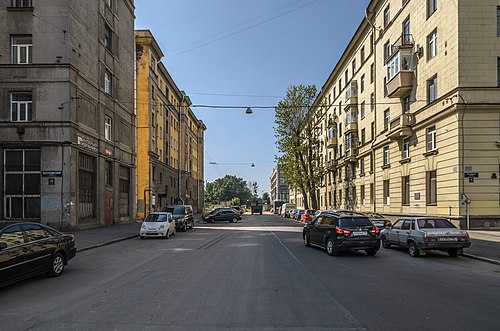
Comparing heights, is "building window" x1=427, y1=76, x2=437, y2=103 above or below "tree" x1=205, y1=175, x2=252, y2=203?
above

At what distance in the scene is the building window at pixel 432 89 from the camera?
26672mm

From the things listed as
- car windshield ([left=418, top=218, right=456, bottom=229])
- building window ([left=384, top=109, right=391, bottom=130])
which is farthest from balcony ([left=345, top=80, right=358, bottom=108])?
car windshield ([left=418, top=218, right=456, bottom=229])

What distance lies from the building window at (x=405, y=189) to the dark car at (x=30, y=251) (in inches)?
1001

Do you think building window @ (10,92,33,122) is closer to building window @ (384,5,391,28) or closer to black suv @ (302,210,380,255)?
black suv @ (302,210,380,255)

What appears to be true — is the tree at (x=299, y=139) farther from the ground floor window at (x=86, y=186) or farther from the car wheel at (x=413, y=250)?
the car wheel at (x=413, y=250)

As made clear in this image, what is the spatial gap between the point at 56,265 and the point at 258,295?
5623mm

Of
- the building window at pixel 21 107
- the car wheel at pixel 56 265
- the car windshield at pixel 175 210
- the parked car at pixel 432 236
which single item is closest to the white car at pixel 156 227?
the car windshield at pixel 175 210

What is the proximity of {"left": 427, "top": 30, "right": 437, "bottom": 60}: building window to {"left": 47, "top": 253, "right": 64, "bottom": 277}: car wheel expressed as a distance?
24040mm

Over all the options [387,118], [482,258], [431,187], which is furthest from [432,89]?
[482,258]

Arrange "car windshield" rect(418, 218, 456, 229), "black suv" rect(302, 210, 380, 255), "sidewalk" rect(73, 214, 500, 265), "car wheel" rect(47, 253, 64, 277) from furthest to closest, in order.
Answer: "car windshield" rect(418, 218, 456, 229)
"black suv" rect(302, 210, 380, 255)
"sidewalk" rect(73, 214, 500, 265)
"car wheel" rect(47, 253, 64, 277)

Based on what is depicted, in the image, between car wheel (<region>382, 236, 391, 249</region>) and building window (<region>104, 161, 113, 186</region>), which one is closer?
car wheel (<region>382, 236, 391, 249</region>)

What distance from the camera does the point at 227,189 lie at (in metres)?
153

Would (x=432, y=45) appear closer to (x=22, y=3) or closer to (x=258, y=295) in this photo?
(x=258, y=295)

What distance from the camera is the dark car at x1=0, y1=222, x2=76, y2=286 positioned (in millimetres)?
8883
